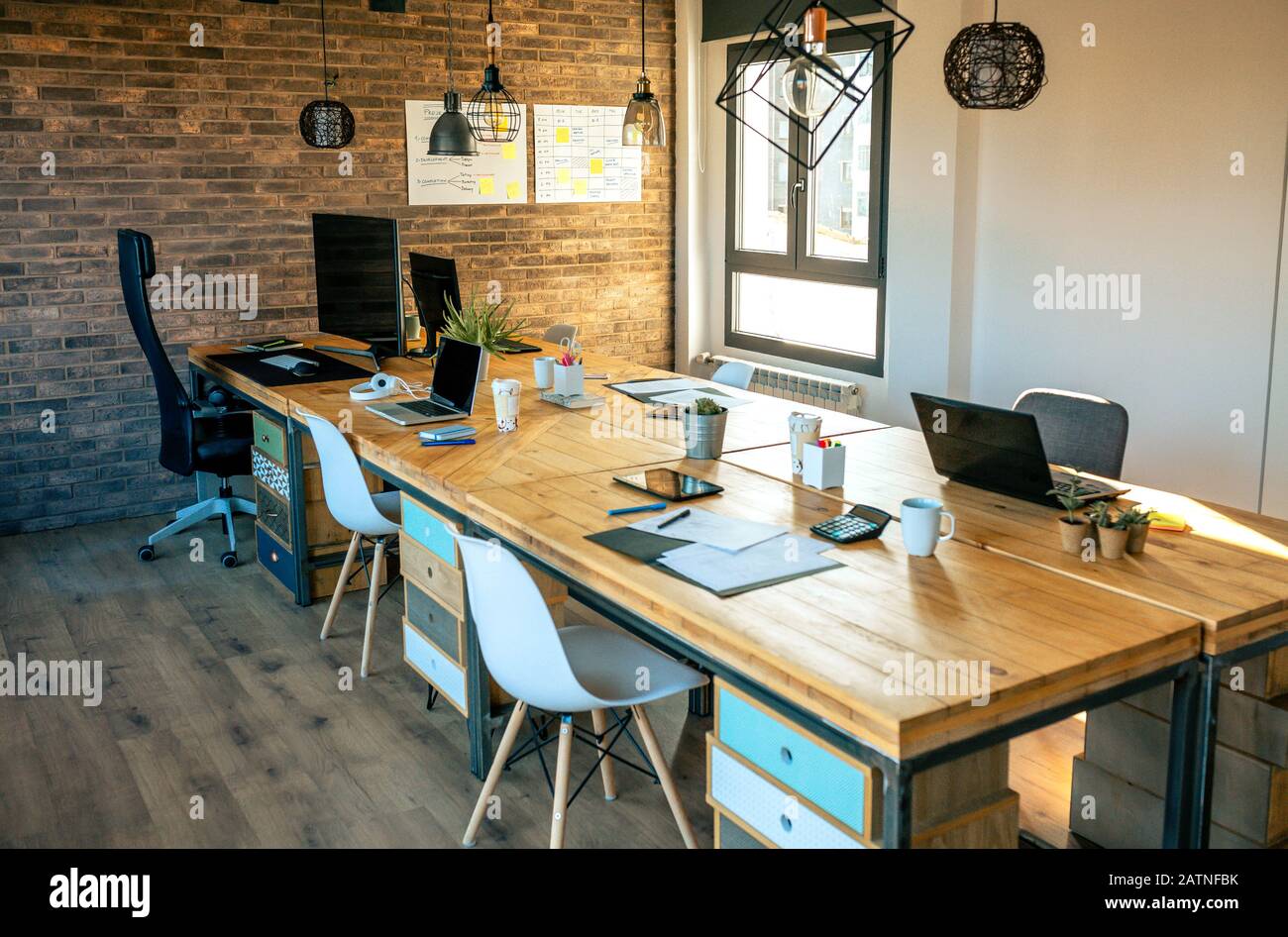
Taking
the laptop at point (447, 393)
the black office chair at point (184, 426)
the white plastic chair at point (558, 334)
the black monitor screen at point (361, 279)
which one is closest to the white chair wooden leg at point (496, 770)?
the laptop at point (447, 393)

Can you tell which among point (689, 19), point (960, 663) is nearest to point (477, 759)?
point (960, 663)

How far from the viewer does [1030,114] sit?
5.22 meters

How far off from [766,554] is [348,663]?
6.72 ft

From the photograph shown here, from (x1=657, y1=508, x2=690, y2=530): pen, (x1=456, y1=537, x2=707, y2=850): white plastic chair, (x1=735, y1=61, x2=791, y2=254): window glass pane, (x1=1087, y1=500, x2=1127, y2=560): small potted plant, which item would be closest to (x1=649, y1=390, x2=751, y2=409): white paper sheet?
(x1=657, y1=508, x2=690, y2=530): pen

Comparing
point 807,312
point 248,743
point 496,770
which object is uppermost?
point 807,312

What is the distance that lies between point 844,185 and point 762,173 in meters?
0.78

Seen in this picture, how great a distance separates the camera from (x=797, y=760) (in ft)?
7.07

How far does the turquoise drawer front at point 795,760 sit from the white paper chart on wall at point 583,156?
5.09m

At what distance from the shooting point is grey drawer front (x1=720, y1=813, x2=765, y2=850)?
234 centimetres

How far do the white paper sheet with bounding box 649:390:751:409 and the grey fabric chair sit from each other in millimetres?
1046

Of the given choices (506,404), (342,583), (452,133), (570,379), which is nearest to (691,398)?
(570,379)

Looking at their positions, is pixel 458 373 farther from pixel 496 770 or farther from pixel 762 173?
pixel 762 173
